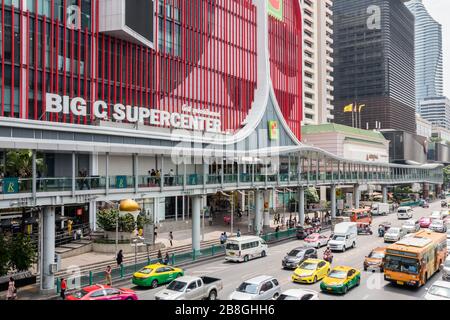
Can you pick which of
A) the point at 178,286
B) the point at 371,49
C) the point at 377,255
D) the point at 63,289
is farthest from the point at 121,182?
the point at 371,49

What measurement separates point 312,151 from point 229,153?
19.0 metres

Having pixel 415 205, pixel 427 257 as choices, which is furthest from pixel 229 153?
pixel 415 205

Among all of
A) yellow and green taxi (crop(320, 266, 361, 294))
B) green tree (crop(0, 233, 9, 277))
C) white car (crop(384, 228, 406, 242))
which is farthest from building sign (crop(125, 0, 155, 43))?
yellow and green taxi (crop(320, 266, 361, 294))

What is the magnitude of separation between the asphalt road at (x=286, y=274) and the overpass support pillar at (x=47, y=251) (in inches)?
236

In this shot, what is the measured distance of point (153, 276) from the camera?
3084cm

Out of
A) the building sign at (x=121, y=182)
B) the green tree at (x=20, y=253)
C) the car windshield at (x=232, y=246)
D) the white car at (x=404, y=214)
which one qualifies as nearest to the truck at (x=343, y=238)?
the car windshield at (x=232, y=246)

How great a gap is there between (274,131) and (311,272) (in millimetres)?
35273

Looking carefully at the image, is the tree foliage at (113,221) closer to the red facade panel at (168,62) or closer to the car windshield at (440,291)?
the red facade panel at (168,62)

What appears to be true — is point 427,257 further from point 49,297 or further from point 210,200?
point 210,200

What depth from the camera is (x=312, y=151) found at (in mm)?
61656

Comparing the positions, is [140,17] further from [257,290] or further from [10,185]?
[257,290]

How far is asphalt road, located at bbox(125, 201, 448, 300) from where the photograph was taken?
28.2 meters

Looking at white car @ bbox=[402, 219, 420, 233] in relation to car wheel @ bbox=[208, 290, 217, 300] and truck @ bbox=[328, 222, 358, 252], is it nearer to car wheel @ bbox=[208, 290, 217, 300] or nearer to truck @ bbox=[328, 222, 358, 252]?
truck @ bbox=[328, 222, 358, 252]

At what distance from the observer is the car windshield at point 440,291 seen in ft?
78.3
